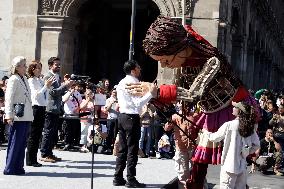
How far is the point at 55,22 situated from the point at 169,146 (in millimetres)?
8808

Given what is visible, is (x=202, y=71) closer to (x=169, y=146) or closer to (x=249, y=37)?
(x=169, y=146)

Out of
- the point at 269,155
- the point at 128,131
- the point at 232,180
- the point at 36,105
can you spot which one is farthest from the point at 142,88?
the point at 269,155

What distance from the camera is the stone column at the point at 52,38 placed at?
21594 mm

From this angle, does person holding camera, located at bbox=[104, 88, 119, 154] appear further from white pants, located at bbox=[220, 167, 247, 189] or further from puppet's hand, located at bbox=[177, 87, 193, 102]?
puppet's hand, located at bbox=[177, 87, 193, 102]

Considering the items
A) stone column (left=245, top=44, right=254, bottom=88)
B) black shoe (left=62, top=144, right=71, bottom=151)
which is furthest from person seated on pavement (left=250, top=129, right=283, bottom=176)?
stone column (left=245, top=44, right=254, bottom=88)

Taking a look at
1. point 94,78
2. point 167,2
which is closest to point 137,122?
point 167,2

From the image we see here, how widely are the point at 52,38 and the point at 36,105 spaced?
11.1 m

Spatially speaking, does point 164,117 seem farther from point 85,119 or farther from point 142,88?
point 85,119

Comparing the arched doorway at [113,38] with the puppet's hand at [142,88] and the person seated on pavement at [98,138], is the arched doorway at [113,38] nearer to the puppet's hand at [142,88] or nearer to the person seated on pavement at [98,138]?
the person seated on pavement at [98,138]

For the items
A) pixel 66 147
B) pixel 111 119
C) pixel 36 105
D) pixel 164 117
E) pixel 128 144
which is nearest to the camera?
pixel 164 117

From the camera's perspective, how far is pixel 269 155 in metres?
13.7

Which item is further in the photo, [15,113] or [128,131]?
[15,113]

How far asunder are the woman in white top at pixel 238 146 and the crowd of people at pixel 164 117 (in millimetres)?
12

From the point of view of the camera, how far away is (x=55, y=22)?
2161 cm
